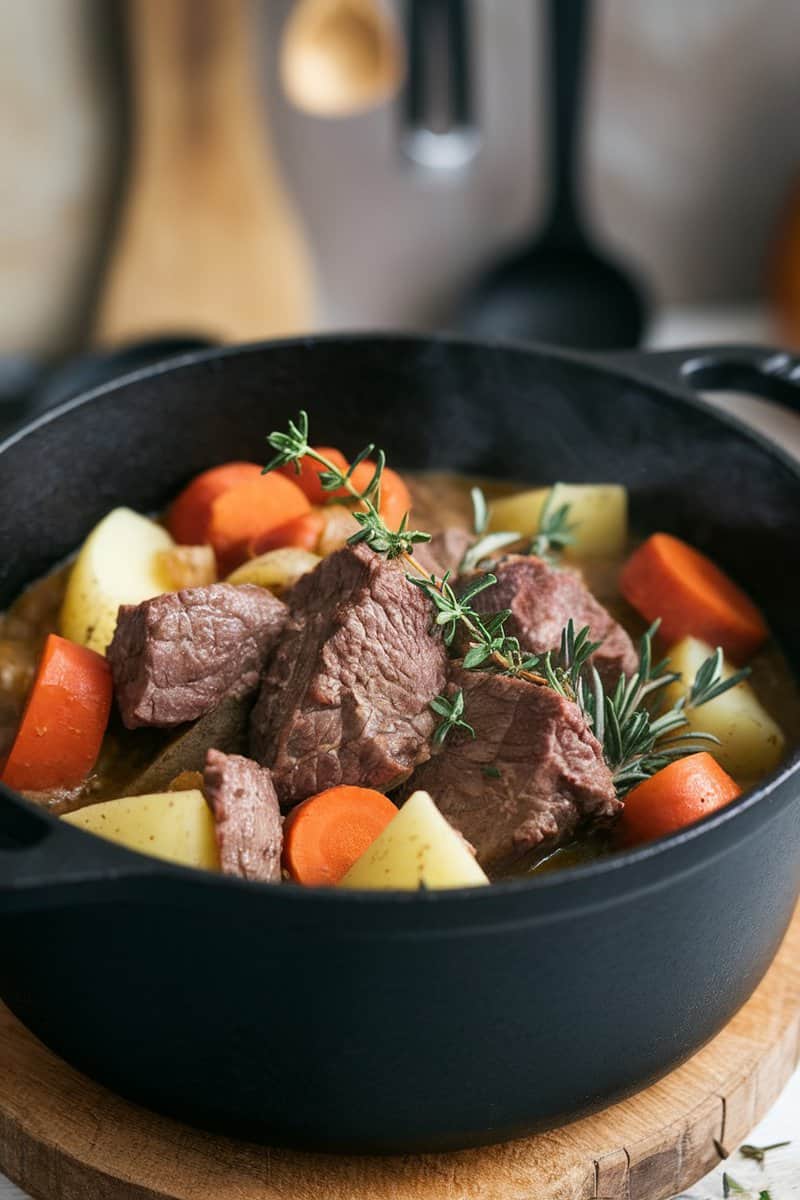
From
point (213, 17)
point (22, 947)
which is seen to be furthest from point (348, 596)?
point (213, 17)

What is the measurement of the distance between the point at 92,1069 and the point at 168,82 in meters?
3.05

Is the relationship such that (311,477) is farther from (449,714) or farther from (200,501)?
(449,714)

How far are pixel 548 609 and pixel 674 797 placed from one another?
39 cm

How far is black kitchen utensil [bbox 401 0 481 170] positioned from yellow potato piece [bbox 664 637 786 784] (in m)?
2.41

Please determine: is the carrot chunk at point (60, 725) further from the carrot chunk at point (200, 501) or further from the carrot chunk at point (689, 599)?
the carrot chunk at point (689, 599)

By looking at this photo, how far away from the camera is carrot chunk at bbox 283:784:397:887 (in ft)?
6.31

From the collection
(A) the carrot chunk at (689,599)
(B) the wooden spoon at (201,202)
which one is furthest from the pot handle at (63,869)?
(B) the wooden spoon at (201,202)

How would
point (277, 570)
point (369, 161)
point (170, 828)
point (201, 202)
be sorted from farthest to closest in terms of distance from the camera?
point (369, 161) < point (201, 202) < point (277, 570) < point (170, 828)

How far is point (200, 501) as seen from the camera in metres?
2.72

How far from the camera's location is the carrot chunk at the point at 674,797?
1.96 meters

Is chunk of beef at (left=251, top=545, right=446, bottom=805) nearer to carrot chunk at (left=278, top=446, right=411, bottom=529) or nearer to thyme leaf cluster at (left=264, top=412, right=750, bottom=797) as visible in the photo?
thyme leaf cluster at (left=264, top=412, right=750, bottom=797)

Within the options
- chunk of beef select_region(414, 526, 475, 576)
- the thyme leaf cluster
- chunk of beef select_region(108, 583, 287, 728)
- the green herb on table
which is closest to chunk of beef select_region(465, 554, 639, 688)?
the thyme leaf cluster

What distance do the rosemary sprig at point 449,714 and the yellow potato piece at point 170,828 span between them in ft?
1.18

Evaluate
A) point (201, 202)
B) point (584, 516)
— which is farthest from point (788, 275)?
point (584, 516)
